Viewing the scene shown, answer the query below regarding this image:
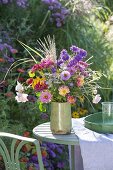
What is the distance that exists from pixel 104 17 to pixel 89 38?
1.55 m

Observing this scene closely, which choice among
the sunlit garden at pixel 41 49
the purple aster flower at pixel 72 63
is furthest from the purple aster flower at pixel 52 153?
the purple aster flower at pixel 72 63

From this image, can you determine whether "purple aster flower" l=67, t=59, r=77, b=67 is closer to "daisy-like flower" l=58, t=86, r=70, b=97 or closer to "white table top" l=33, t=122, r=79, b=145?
"daisy-like flower" l=58, t=86, r=70, b=97

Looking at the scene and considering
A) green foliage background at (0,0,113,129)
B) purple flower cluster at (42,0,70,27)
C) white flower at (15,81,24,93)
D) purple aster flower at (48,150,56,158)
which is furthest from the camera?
purple flower cluster at (42,0,70,27)

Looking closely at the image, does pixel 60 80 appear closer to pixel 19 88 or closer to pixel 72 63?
pixel 72 63

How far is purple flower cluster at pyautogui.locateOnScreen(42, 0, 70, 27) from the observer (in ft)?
16.8

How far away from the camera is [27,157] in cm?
404

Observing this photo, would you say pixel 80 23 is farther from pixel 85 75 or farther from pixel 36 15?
pixel 85 75

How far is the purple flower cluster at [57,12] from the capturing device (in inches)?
201

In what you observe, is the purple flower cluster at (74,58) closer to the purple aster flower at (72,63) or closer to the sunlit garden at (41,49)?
the purple aster flower at (72,63)

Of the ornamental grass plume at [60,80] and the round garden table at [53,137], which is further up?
the ornamental grass plume at [60,80]

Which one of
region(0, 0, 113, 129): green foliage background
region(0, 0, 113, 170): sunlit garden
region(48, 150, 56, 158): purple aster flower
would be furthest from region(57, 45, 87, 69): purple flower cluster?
region(0, 0, 113, 129): green foliage background

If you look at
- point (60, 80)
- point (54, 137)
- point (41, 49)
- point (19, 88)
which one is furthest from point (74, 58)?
point (41, 49)

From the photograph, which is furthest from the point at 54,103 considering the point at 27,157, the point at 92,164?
the point at 27,157

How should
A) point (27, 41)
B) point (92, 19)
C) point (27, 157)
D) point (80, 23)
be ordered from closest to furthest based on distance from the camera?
1. point (27, 157)
2. point (27, 41)
3. point (80, 23)
4. point (92, 19)
